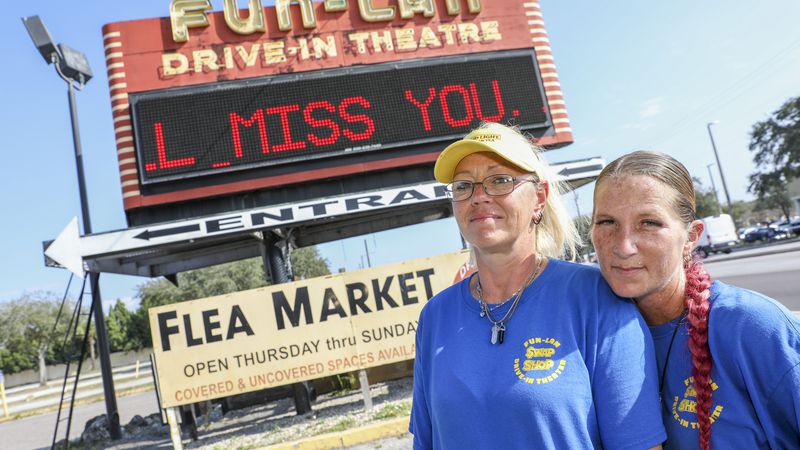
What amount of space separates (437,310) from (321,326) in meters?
5.34

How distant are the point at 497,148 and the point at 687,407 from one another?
0.92 metres

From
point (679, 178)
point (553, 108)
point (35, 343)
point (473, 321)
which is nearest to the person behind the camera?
point (679, 178)

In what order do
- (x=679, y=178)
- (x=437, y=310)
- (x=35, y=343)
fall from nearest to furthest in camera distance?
(x=679, y=178) → (x=437, y=310) → (x=35, y=343)

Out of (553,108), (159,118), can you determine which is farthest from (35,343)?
(553,108)

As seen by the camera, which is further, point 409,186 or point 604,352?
point 409,186

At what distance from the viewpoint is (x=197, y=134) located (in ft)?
23.1

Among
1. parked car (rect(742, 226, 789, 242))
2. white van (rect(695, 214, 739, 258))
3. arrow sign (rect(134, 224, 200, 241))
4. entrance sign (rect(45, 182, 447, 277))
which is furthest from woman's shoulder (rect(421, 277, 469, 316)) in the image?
parked car (rect(742, 226, 789, 242))

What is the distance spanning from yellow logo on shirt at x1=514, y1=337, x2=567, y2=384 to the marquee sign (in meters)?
6.07

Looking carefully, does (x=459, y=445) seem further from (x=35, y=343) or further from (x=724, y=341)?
(x=35, y=343)

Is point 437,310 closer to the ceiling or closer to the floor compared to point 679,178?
closer to the floor

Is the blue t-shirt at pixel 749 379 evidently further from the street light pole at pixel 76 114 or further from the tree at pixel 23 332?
the tree at pixel 23 332

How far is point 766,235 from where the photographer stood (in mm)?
35562

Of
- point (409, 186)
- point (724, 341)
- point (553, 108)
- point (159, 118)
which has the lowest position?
point (724, 341)

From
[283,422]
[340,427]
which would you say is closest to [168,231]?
[283,422]
